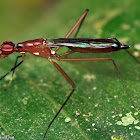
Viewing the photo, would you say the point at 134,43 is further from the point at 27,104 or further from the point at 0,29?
the point at 0,29

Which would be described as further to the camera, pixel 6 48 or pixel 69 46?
pixel 6 48

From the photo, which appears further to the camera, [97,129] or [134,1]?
[134,1]

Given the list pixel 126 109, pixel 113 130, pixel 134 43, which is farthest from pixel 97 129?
pixel 134 43

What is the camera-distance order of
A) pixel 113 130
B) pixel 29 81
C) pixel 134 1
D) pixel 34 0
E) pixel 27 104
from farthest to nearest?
pixel 34 0 < pixel 134 1 < pixel 29 81 < pixel 27 104 < pixel 113 130

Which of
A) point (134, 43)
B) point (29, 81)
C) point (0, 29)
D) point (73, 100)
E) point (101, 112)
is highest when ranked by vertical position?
point (0, 29)

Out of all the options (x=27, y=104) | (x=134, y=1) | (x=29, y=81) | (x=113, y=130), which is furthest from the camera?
(x=134, y=1)

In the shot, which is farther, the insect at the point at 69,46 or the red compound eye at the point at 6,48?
the red compound eye at the point at 6,48

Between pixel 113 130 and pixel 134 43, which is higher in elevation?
pixel 134 43

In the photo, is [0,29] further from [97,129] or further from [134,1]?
[97,129]

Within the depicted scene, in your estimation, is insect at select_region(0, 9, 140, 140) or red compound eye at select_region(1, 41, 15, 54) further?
red compound eye at select_region(1, 41, 15, 54)

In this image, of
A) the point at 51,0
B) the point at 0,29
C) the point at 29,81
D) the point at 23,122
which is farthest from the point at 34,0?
the point at 23,122
